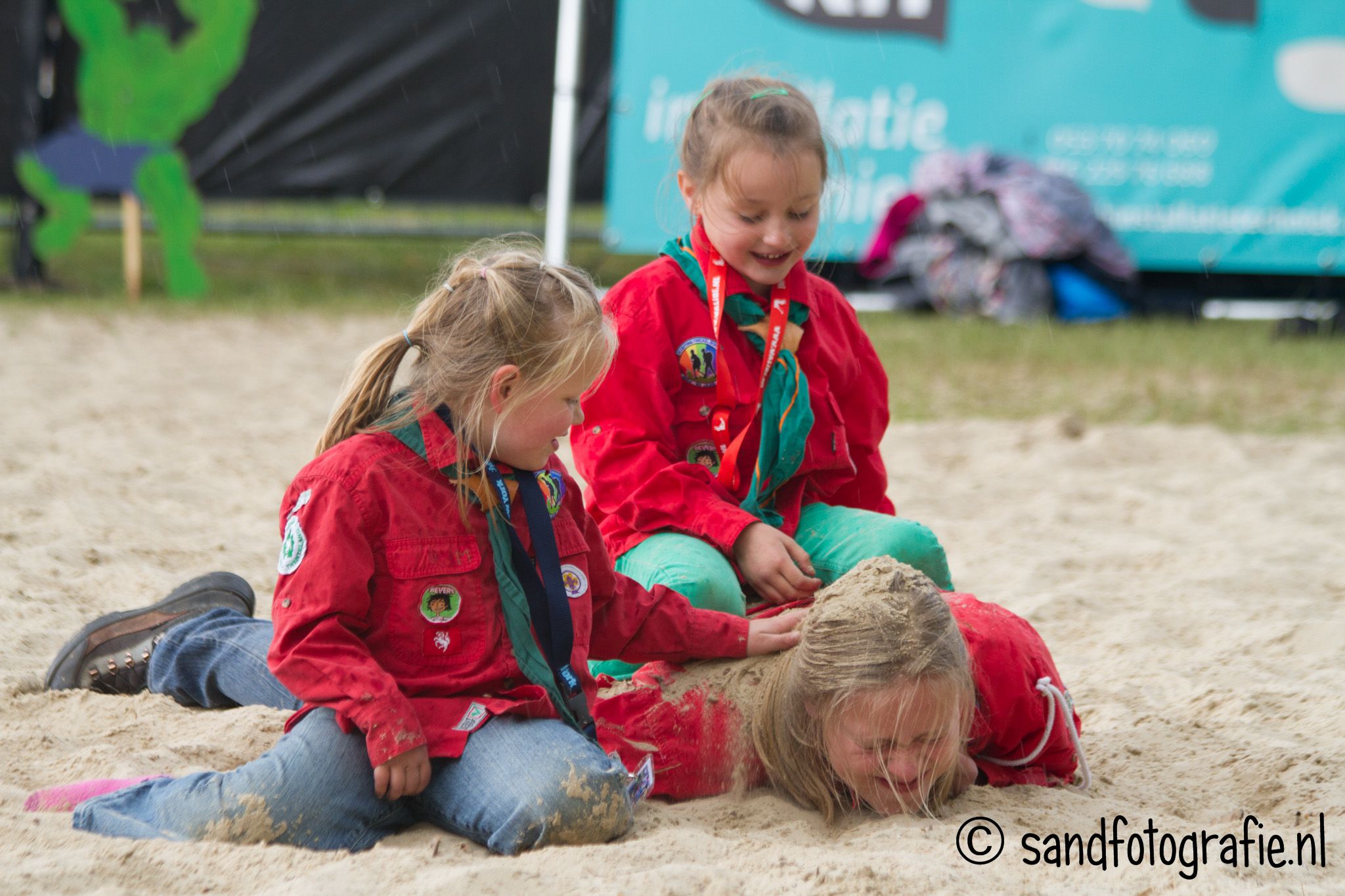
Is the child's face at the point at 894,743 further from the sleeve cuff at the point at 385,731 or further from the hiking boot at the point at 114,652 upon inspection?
the hiking boot at the point at 114,652

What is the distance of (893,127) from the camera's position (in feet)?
23.6

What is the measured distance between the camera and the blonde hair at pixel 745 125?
241cm

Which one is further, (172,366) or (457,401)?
(172,366)

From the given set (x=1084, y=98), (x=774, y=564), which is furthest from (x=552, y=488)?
(x=1084, y=98)

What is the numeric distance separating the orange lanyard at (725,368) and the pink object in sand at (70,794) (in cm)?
110

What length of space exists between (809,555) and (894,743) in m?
0.63

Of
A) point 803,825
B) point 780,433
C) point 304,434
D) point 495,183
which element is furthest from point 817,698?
point 495,183

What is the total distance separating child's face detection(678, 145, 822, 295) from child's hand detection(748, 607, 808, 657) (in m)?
0.64

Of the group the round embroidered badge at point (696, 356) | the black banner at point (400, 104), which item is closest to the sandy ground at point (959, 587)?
the round embroidered badge at point (696, 356)

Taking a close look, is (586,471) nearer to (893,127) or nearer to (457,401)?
(457,401)

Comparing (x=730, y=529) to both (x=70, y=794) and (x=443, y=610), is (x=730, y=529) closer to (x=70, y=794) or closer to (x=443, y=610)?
(x=443, y=610)

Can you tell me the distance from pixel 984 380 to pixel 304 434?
9.19ft

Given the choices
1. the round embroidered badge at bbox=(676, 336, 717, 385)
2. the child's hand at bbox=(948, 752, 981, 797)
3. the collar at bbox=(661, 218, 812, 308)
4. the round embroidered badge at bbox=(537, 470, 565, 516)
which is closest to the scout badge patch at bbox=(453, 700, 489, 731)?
the round embroidered badge at bbox=(537, 470, 565, 516)

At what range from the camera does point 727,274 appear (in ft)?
8.41
